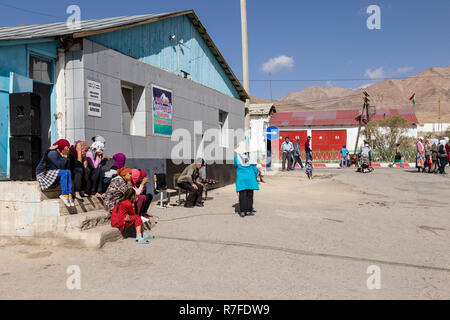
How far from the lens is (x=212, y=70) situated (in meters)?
14.7

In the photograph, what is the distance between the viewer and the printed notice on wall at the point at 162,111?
10484 mm

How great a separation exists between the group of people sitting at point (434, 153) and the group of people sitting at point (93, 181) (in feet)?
54.4

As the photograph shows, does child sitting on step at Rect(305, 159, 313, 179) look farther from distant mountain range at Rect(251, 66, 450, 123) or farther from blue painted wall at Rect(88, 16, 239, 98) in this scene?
distant mountain range at Rect(251, 66, 450, 123)

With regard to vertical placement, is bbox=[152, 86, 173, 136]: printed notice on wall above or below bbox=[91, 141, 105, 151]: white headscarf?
above

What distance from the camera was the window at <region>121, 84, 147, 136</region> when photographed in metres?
9.97

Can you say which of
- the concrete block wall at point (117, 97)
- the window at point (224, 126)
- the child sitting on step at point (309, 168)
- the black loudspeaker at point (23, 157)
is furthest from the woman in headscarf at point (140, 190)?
the child sitting on step at point (309, 168)

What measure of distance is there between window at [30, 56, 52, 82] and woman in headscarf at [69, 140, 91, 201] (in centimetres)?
174

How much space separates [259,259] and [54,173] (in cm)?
364

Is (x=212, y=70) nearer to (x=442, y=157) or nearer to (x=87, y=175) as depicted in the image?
(x=87, y=175)

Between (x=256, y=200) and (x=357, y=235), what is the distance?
4.62 m

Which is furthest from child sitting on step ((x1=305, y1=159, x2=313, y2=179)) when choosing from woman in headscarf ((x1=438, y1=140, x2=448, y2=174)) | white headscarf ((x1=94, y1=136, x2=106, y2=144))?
white headscarf ((x1=94, y1=136, x2=106, y2=144))

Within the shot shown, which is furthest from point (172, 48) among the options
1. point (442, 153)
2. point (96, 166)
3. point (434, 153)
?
point (434, 153)

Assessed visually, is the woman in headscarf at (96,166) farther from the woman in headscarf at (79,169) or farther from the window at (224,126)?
the window at (224,126)

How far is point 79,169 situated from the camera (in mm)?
6793
